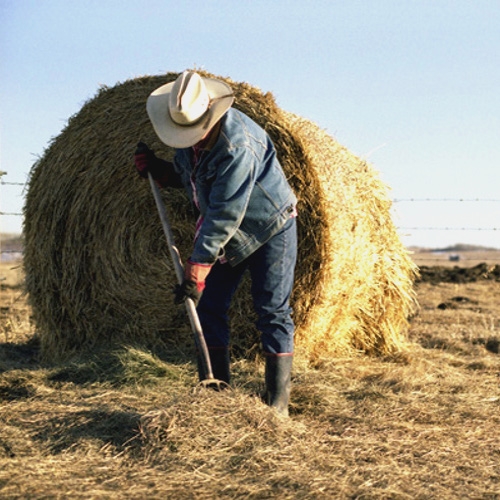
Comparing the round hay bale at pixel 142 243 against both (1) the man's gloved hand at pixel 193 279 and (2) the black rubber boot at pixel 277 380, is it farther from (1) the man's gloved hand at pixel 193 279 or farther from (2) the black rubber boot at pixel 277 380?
(1) the man's gloved hand at pixel 193 279

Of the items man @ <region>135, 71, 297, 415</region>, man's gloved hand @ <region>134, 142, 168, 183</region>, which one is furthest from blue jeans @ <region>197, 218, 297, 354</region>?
man's gloved hand @ <region>134, 142, 168, 183</region>

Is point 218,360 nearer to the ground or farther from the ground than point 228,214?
nearer to the ground

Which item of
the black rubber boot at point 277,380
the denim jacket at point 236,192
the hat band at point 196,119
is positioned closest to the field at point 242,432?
the black rubber boot at point 277,380

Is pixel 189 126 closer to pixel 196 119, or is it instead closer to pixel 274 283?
pixel 196 119

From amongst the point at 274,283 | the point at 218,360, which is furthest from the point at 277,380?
the point at 274,283

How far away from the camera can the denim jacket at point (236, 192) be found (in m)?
4.27

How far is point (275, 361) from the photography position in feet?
15.1

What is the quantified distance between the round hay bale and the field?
37 centimetres

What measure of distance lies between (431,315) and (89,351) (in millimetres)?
4004

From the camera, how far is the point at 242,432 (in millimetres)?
3889

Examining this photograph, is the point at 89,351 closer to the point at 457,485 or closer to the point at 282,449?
the point at 282,449

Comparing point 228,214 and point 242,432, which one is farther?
point 228,214

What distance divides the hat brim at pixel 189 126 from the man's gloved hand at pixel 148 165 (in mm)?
528

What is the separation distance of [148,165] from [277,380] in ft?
5.50
